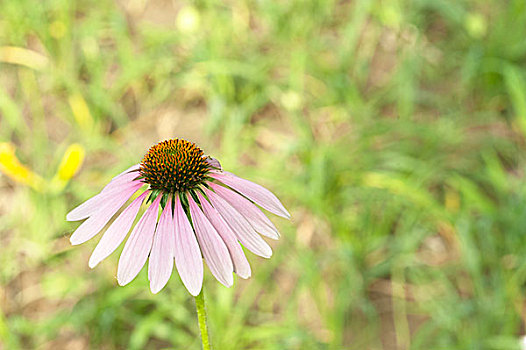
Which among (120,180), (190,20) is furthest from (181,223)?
(190,20)

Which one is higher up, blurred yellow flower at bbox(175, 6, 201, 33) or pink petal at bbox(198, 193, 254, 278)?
blurred yellow flower at bbox(175, 6, 201, 33)

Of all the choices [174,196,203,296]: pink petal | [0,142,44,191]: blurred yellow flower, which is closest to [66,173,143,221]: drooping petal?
[174,196,203,296]: pink petal

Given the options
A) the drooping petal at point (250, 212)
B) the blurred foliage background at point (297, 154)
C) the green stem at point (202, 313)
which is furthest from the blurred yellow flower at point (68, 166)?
the green stem at point (202, 313)

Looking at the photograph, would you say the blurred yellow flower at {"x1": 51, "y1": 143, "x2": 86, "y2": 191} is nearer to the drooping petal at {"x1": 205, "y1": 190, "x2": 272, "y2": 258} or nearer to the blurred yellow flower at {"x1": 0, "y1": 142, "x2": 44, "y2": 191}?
the blurred yellow flower at {"x1": 0, "y1": 142, "x2": 44, "y2": 191}

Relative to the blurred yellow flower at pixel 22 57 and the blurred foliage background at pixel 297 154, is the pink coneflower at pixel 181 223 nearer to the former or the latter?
the blurred foliage background at pixel 297 154

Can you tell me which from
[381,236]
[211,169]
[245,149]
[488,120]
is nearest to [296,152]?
[245,149]

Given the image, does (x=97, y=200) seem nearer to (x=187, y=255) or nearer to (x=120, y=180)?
(x=120, y=180)
